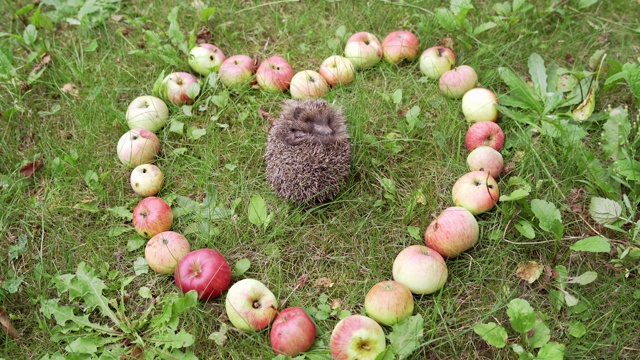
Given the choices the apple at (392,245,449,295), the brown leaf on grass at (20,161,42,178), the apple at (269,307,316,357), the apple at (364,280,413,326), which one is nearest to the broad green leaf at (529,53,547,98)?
the apple at (392,245,449,295)

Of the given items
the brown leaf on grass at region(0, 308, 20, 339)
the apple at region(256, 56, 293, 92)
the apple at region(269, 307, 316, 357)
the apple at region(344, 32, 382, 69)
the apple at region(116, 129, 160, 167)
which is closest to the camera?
the apple at region(269, 307, 316, 357)

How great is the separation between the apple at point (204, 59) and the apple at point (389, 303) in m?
2.25

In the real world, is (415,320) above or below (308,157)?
below

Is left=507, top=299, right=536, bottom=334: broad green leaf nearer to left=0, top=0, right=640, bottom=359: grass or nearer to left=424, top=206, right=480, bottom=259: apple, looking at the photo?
left=0, top=0, right=640, bottom=359: grass

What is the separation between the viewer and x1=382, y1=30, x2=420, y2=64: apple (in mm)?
4336

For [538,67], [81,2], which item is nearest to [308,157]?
[538,67]

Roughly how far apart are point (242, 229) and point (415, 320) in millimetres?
1255

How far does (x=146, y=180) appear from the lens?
12.1 ft

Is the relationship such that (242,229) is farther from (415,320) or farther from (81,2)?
(81,2)

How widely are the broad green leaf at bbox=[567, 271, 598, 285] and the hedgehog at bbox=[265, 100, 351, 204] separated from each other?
4.83 ft

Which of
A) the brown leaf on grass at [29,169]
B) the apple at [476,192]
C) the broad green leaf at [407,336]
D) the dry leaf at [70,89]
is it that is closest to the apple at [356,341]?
the broad green leaf at [407,336]

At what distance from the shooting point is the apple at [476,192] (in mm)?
3428

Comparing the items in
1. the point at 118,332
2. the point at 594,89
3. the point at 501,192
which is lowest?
the point at 118,332

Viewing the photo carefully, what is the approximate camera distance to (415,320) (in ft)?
9.75
